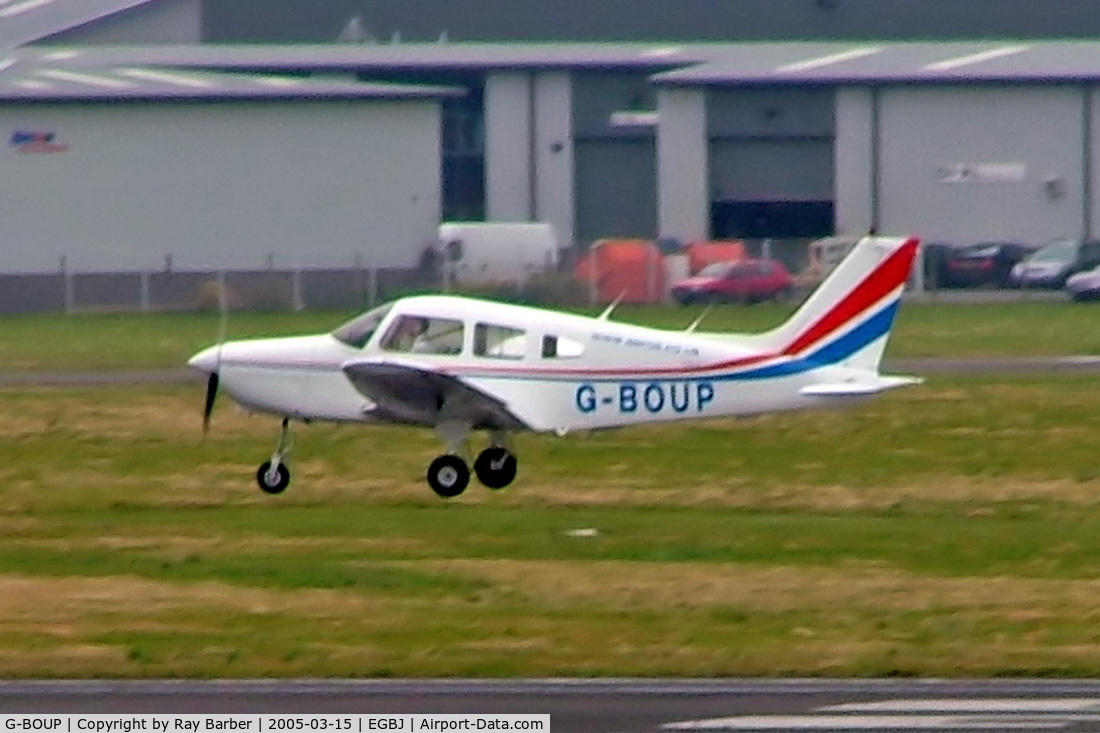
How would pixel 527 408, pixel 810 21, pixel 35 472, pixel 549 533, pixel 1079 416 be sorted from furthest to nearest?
pixel 810 21
pixel 1079 416
pixel 35 472
pixel 527 408
pixel 549 533

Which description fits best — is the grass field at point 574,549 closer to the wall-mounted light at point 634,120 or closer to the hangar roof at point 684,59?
the hangar roof at point 684,59

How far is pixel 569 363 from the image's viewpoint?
22.6 metres

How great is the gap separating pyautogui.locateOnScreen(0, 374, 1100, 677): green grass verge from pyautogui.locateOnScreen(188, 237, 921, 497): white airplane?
3.26ft

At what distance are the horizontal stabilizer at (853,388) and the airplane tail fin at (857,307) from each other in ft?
0.66

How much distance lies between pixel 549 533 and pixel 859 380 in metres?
3.24

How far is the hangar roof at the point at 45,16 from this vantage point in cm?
7281

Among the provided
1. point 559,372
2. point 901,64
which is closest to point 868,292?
point 559,372

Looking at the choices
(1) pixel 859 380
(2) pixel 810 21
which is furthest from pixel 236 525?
(2) pixel 810 21

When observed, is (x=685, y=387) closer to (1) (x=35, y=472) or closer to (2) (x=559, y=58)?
(1) (x=35, y=472)

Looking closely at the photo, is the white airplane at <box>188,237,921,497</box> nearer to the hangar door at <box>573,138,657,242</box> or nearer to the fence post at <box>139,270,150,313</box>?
the fence post at <box>139,270,150,313</box>

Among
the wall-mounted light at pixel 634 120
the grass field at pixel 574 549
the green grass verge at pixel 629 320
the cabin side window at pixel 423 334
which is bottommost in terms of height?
the green grass verge at pixel 629 320

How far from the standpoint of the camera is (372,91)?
190 ft

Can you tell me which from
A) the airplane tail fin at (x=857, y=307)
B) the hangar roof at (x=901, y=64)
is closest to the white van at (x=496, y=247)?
the hangar roof at (x=901, y=64)

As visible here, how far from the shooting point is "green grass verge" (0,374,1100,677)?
16.2m
